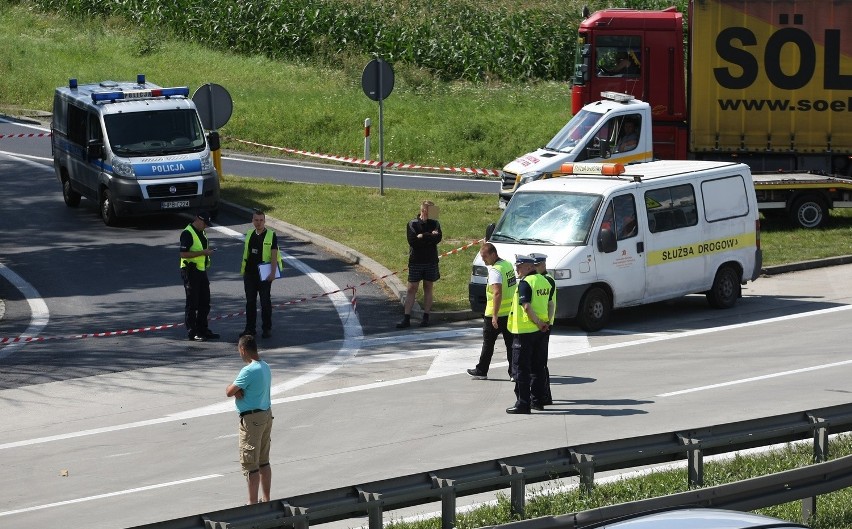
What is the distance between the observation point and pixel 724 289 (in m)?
18.2

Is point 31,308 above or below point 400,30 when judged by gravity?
below

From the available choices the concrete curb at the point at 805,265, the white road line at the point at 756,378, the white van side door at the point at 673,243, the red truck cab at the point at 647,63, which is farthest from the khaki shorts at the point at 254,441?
the red truck cab at the point at 647,63

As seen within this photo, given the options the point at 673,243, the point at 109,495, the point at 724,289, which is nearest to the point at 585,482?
the point at 109,495

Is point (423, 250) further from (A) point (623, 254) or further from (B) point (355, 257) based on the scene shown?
(B) point (355, 257)

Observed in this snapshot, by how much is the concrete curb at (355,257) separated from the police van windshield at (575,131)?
488 cm

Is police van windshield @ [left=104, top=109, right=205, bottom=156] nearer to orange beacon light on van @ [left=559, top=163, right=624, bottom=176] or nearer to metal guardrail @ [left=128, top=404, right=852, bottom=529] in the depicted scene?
orange beacon light on van @ [left=559, top=163, right=624, bottom=176]

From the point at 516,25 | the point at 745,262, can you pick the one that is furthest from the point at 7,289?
the point at 516,25

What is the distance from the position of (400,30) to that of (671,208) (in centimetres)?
2434

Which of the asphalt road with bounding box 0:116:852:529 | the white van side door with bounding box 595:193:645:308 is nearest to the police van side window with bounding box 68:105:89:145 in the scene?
the asphalt road with bounding box 0:116:852:529

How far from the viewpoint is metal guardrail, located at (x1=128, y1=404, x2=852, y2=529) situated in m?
7.73

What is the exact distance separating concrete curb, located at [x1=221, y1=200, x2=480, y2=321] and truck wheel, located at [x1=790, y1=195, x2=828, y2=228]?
7.89m

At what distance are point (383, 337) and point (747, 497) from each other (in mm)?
8979

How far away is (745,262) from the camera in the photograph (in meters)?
18.4

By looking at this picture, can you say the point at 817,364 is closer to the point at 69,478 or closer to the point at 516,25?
the point at 69,478
